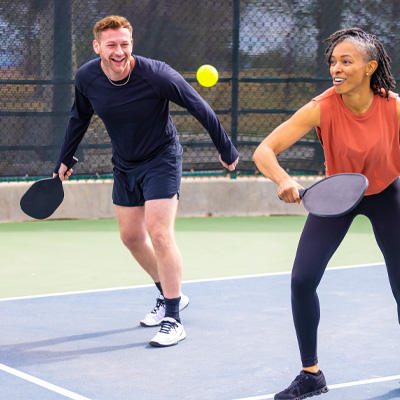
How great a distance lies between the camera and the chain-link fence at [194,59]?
9.23 meters

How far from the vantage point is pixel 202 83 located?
954 centimetres

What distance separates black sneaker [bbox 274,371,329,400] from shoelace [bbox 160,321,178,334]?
1.19 m

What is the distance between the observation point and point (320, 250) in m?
4.02

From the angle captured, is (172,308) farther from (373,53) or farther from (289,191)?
(373,53)

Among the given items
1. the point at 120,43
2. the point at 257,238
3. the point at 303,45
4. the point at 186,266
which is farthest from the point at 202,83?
the point at 120,43

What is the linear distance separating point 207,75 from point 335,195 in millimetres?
5860

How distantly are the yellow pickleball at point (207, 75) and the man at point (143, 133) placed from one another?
13.3ft

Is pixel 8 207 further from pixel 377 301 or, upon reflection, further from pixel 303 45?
pixel 377 301

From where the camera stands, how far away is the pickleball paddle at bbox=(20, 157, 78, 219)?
231 inches

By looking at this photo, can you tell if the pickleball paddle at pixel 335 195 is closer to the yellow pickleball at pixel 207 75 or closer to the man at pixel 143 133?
the man at pixel 143 133

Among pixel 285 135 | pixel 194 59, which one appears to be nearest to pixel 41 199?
pixel 285 135

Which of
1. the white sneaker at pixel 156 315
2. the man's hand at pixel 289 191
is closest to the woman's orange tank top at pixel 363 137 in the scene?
the man's hand at pixel 289 191

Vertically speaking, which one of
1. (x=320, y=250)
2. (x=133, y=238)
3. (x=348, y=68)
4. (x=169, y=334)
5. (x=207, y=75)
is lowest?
(x=320, y=250)

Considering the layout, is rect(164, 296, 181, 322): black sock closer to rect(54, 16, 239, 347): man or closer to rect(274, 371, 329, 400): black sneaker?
rect(54, 16, 239, 347): man
